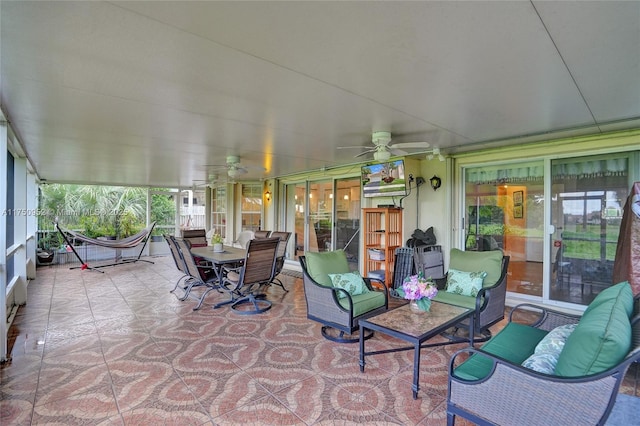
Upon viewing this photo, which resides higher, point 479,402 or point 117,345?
point 479,402

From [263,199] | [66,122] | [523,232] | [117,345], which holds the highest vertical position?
[66,122]

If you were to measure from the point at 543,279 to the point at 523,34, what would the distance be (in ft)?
12.5

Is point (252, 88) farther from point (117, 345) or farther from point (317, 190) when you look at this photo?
point (317, 190)

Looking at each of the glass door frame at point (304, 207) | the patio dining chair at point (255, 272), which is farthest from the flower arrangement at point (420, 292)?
the glass door frame at point (304, 207)

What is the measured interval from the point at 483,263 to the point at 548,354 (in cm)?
190

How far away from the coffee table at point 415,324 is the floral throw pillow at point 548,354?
683mm

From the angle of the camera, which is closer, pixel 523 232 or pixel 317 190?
pixel 523 232

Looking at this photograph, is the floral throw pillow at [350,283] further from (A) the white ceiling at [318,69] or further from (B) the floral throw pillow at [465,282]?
A: (A) the white ceiling at [318,69]

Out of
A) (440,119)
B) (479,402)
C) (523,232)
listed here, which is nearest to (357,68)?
(440,119)

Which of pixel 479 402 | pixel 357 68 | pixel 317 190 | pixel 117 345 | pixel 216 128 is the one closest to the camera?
pixel 479 402

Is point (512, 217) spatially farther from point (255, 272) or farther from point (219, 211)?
point (219, 211)

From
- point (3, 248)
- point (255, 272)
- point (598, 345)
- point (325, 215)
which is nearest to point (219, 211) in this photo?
point (325, 215)

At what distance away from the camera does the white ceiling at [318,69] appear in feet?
5.11

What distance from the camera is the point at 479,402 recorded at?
5.65 ft
